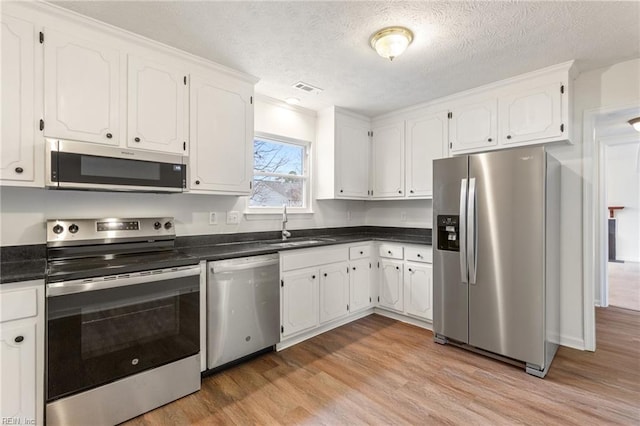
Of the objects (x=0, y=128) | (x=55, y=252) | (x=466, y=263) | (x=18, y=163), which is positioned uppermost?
(x=0, y=128)

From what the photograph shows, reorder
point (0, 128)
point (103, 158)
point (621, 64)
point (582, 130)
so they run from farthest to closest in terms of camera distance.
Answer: point (582, 130), point (621, 64), point (103, 158), point (0, 128)

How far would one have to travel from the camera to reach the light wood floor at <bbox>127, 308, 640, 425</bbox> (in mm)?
1915

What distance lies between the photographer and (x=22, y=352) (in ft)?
5.22

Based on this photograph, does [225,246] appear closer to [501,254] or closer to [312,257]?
[312,257]

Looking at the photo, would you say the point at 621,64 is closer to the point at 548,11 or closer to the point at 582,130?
the point at 582,130

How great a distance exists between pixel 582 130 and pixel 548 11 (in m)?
1.43

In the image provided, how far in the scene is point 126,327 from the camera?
188 cm

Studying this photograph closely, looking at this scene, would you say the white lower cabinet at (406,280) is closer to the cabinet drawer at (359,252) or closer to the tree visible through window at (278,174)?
the cabinet drawer at (359,252)

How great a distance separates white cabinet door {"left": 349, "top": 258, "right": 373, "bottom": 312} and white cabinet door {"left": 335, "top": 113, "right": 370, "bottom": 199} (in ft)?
2.84

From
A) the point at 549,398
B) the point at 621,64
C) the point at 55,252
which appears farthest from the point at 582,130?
the point at 55,252

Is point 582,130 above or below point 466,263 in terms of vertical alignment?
above

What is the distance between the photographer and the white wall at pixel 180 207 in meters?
2.02

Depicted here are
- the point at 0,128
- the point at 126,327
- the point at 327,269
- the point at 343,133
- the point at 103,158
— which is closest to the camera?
the point at 0,128

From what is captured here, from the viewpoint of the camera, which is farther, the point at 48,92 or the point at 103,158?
the point at 103,158
